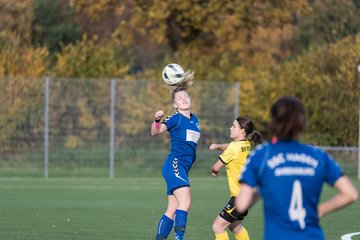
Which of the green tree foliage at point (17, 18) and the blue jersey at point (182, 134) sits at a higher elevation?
the green tree foliage at point (17, 18)

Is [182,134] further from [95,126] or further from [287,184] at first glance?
[95,126]

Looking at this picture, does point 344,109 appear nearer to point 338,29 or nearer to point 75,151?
point 75,151

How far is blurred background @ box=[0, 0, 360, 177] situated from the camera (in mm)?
23797

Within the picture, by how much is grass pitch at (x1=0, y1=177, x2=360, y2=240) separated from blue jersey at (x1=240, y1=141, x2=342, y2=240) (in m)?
5.86

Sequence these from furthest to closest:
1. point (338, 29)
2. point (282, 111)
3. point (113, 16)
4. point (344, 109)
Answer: point (113, 16) < point (338, 29) < point (344, 109) < point (282, 111)

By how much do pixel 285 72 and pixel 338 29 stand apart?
1005 centimetres

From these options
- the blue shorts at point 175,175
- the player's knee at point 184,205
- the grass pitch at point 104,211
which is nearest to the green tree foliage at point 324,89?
the grass pitch at point 104,211

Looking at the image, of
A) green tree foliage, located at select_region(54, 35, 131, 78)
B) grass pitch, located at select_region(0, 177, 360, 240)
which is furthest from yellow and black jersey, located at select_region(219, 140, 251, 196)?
green tree foliage, located at select_region(54, 35, 131, 78)

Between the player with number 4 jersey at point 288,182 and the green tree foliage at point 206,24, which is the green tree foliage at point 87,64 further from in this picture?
the player with number 4 jersey at point 288,182

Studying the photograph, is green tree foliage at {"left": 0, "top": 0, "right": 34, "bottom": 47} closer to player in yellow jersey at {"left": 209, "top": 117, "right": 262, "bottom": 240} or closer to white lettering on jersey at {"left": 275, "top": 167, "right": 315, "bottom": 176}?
player in yellow jersey at {"left": 209, "top": 117, "right": 262, "bottom": 240}

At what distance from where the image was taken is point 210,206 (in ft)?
52.6

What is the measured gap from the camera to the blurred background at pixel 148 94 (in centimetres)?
2380

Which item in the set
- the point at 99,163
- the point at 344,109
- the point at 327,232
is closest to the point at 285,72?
the point at 344,109

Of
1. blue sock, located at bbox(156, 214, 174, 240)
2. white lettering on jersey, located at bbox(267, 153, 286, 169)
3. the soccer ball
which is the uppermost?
the soccer ball
